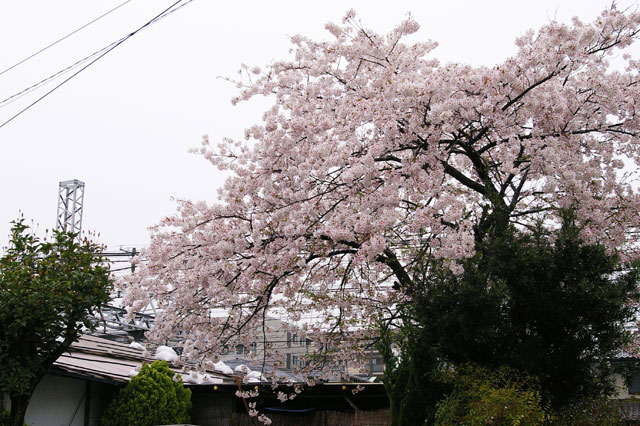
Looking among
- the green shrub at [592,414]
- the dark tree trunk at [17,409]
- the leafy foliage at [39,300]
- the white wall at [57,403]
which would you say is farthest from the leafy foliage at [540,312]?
the white wall at [57,403]

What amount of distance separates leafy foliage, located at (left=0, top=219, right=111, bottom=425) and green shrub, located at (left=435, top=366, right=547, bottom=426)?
17.7 ft

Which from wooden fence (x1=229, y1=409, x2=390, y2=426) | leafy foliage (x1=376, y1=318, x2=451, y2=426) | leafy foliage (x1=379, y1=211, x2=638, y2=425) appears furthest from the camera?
wooden fence (x1=229, y1=409, x2=390, y2=426)

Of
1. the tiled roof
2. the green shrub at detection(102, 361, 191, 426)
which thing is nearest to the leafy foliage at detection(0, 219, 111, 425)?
the tiled roof

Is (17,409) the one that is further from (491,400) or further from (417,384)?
(491,400)

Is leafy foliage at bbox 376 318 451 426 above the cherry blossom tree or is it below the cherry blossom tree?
below

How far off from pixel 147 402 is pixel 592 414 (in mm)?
8595

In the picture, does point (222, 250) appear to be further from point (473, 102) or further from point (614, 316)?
point (614, 316)

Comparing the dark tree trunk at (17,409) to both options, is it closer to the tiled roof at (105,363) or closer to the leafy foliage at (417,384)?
the tiled roof at (105,363)

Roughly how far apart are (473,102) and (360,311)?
12.2 ft

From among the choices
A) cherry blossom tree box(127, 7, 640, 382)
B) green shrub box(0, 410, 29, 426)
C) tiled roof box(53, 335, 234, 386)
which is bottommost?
green shrub box(0, 410, 29, 426)

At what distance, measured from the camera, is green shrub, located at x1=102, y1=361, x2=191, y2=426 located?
Answer: 12336mm

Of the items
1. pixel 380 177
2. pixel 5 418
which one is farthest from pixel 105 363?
pixel 380 177

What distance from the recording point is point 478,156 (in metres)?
8.74

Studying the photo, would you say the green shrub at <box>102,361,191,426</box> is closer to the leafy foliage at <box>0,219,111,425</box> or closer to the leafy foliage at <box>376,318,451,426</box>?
the leafy foliage at <box>0,219,111,425</box>
